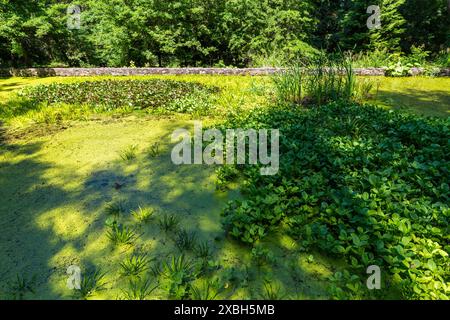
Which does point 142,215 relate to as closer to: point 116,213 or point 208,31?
point 116,213

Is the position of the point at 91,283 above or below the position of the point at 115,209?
below

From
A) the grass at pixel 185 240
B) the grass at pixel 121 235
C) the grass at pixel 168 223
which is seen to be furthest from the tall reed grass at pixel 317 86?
the grass at pixel 121 235

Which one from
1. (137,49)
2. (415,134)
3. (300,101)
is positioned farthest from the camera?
(137,49)

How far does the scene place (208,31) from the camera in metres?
14.3

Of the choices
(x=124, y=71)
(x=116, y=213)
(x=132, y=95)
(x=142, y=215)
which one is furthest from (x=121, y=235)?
(x=124, y=71)

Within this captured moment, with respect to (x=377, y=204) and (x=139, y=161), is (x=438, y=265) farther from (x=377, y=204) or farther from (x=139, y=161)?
(x=139, y=161)

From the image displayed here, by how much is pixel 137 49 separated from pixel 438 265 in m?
14.7

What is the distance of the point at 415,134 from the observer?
440cm

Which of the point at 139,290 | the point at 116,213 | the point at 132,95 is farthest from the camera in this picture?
the point at 132,95

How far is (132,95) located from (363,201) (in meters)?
6.57

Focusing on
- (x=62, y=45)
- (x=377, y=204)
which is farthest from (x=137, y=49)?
(x=377, y=204)

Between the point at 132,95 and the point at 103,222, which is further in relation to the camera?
the point at 132,95

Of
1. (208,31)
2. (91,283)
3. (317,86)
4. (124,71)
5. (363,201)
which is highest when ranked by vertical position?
(208,31)
